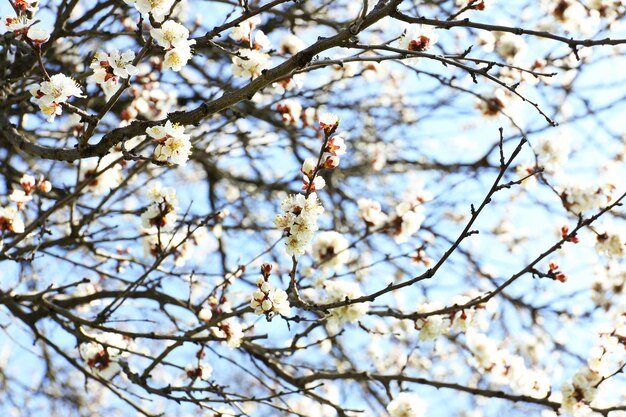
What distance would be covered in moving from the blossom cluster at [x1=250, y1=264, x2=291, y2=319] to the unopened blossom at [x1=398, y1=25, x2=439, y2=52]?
3.12ft

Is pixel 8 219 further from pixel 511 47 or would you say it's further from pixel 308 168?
pixel 511 47

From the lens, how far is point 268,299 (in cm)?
238

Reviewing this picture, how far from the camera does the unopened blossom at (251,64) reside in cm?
304

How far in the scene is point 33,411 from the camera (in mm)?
6449

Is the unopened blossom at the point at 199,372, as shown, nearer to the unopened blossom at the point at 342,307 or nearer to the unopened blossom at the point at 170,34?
the unopened blossom at the point at 342,307

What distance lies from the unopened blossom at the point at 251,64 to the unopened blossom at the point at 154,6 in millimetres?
A: 788

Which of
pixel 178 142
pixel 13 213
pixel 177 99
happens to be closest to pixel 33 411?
pixel 177 99

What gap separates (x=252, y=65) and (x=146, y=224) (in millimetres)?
908

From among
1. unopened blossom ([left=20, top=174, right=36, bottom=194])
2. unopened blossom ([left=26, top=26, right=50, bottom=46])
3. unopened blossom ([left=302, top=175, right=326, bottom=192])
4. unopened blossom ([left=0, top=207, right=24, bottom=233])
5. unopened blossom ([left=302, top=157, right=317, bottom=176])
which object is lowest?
unopened blossom ([left=302, top=175, right=326, bottom=192])

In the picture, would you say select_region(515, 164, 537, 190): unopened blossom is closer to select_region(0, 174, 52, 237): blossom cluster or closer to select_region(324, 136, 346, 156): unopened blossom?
select_region(324, 136, 346, 156): unopened blossom

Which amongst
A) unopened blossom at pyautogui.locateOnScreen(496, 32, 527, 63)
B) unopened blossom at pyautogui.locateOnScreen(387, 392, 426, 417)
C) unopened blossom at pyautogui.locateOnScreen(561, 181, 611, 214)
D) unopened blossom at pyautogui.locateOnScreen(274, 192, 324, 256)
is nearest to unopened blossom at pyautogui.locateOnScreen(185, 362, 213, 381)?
unopened blossom at pyautogui.locateOnScreen(387, 392, 426, 417)

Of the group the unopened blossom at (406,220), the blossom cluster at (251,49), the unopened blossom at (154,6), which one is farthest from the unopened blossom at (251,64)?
the unopened blossom at (406,220)

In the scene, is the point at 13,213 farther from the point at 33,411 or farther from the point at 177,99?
the point at 33,411

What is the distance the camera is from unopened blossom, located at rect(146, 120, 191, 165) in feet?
7.19
